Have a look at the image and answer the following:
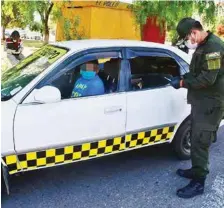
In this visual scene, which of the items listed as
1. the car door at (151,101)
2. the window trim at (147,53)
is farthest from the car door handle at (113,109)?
the window trim at (147,53)

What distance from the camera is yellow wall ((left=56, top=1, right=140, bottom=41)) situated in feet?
20.2

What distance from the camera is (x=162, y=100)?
3322mm

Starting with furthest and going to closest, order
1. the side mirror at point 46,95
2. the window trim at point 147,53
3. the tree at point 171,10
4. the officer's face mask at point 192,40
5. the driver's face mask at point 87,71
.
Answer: the tree at point 171,10
the window trim at point 147,53
the driver's face mask at point 87,71
the officer's face mask at point 192,40
the side mirror at point 46,95

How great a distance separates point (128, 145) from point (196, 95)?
825 millimetres

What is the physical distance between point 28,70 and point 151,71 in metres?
1.31

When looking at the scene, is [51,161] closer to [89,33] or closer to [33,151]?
[33,151]

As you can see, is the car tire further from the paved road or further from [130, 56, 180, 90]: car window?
[130, 56, 180, 90]: car window

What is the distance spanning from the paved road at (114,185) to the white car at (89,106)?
367 mm

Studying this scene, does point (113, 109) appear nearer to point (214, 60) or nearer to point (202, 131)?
point (202, 131)

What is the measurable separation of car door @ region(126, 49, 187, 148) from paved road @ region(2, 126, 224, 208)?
398 millimetres

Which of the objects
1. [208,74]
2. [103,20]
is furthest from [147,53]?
[103,20]

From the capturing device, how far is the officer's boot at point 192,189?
3.04 metres

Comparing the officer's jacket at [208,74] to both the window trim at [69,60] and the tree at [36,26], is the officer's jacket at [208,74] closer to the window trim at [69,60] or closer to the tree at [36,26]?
the window trim at [69,60]

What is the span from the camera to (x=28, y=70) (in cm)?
311
